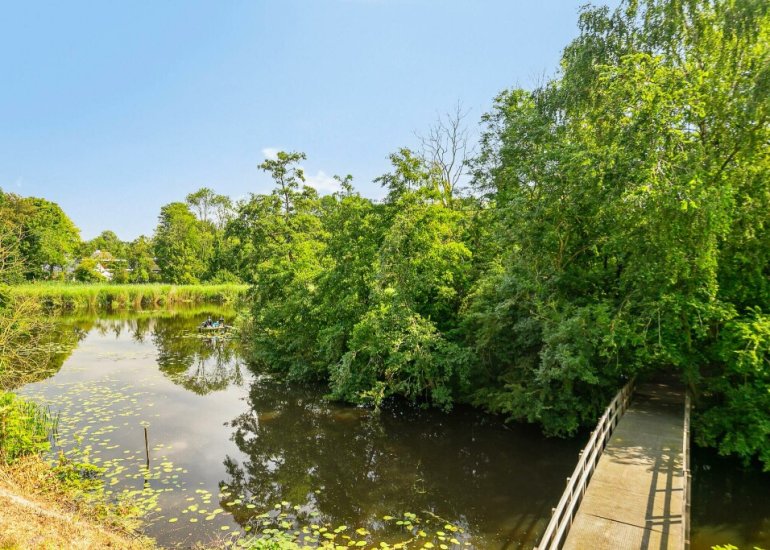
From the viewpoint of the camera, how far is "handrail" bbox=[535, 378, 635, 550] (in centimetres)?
625

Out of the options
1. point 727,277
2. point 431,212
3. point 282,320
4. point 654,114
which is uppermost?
point 654,114

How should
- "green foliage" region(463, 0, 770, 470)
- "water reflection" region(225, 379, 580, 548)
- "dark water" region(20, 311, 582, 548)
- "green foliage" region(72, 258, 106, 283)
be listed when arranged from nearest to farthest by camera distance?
1. "dark water" region(20, 311, 582, 548)
2. "water reflection" region(225, 379, 580, 548)
3. "green foliage" region(463, 0, 770, 470)
4. "green foliage" region(72, 258, 106, 283)

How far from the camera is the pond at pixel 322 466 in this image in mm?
9391

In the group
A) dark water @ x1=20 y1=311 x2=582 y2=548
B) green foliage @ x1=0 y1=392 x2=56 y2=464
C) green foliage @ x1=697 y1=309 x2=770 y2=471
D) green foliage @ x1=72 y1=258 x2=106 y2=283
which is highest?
green foliage @ x1=72 y1=258 x2=106 y2=283

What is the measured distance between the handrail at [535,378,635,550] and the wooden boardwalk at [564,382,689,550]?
0.21m

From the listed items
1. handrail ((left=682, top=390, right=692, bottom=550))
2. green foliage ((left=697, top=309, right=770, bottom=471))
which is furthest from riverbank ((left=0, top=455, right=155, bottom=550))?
green foliage ((left=697, top=309, right=770, bottom=471))

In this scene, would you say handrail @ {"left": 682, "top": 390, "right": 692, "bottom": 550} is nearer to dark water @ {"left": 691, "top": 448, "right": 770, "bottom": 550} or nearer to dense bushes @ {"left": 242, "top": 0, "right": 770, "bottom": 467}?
dark water @ {"left": 691, "top": 448, "right": 770, "bottom": 550}

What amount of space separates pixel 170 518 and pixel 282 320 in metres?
13.0

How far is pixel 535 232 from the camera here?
13141 mm

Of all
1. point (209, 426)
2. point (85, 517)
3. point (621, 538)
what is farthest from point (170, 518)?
point (621, 538)

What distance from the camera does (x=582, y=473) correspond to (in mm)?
7895

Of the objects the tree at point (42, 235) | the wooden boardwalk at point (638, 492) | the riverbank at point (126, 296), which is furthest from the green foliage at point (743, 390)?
Result: the tree at point (42, 235)

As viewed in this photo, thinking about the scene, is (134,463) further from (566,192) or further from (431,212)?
(566,192)

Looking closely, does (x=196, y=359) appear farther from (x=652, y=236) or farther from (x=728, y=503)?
(x=728, y=503)
